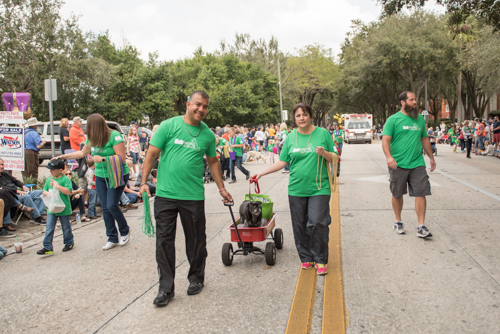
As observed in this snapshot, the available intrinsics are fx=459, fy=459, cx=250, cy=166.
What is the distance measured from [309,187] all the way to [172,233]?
1.51 meters

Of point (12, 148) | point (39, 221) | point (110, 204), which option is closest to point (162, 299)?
point (110, 204)

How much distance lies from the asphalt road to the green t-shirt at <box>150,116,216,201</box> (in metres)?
1.03

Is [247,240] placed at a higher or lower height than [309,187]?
lower

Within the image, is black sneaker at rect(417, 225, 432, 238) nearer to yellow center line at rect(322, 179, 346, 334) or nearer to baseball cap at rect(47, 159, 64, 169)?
yellow center line at rect(322, 179, 346, 334)

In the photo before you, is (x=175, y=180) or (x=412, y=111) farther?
(x=412, y=111)

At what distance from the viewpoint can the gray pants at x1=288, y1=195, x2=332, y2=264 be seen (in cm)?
481

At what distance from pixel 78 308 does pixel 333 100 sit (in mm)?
69083

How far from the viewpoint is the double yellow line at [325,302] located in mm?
3653

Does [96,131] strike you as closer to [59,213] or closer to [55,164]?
[55,164]

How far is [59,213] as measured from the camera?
6.50 m

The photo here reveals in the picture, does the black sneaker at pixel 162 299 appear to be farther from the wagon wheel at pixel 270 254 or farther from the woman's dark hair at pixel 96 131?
the woman's dark hair at pixel 96 131

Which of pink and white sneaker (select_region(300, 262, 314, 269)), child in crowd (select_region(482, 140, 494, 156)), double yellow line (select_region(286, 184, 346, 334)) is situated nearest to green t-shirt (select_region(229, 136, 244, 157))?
double yellow line (select_region(286, 184, 346, 334))

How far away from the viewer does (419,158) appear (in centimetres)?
629

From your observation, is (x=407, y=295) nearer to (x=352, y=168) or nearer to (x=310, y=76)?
(x=352, y=168)
